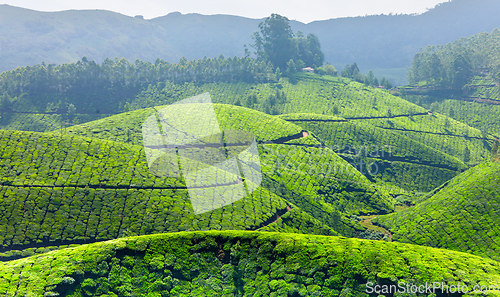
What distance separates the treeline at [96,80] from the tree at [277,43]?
27.7ft

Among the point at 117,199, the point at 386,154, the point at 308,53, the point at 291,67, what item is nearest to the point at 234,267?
the point at 117,199

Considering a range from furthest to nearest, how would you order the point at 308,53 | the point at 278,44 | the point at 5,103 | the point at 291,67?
the point at 308,53, the point at 278,44, the point at 291,67, the point at 5,103

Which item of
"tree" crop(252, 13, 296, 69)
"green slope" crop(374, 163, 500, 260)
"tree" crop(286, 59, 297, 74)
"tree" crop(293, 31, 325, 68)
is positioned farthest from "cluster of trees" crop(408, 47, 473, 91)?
"green slope" crop(374, 163, 500, 260)

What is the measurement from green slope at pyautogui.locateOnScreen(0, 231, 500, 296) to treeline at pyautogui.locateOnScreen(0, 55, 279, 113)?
312ft

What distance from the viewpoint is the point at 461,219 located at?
4447 cm

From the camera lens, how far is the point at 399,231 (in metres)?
49.2

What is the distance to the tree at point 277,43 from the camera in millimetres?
157125

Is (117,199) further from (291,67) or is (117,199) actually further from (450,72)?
(450,72)

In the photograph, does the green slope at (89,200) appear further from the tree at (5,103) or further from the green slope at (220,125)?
the tree at (5,103)

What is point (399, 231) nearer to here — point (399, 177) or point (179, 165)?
point (399, 177)

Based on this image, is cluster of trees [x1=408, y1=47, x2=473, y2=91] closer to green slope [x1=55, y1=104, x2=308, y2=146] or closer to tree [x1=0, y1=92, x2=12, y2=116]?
green slope [x1=55, y1=104, x2=308, y2=146]

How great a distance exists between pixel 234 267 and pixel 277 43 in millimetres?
142290

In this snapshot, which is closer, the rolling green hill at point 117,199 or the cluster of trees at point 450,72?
the rolling green hill at point 117,199

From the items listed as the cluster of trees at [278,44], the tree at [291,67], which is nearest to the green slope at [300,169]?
the tree at [291,67]
